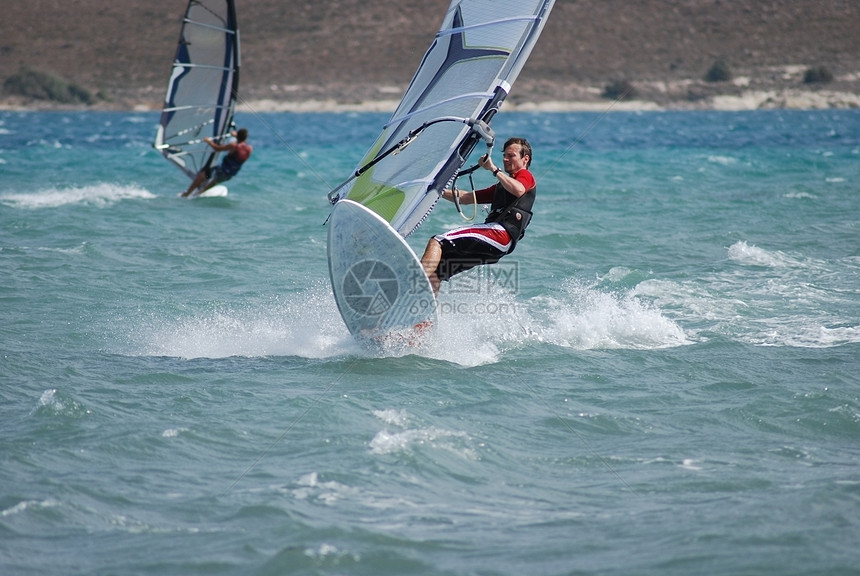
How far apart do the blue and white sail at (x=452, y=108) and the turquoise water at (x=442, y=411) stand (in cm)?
119

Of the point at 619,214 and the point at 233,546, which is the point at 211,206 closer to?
the point at 619,214

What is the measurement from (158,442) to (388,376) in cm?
196

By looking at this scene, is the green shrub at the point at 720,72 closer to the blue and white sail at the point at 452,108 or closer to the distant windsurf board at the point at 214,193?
the distant windsurf board at the point at 214,193

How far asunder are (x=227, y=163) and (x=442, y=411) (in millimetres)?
12803

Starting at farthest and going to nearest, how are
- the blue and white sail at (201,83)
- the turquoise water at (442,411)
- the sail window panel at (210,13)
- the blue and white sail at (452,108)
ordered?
1. the blue and white sail at (201,83)
2. the sail window panel at (210,13)
3. the blue and white sail at (452,108)
4. the turquoise water at (442,411)

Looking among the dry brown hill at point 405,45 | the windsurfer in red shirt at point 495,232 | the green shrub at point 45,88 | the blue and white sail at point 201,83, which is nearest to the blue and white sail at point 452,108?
the windsurfer in red shirt at point 495,232

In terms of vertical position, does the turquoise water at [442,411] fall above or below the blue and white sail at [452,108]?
below

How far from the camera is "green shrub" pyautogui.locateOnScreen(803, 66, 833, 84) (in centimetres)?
7094

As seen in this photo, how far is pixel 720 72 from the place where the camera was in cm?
7369

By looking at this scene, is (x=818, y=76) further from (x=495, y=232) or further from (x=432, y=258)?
(x=432, y=258)

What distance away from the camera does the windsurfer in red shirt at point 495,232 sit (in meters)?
7.42

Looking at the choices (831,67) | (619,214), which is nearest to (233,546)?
(619,214)

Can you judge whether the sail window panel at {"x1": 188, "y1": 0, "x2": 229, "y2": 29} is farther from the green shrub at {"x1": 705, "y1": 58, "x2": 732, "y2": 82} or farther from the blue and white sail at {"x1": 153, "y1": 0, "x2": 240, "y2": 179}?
the green shrub at {"x1": 705, "y1": 58, "x2": 732, "y2": 82}

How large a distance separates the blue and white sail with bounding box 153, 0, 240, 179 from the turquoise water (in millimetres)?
4265
